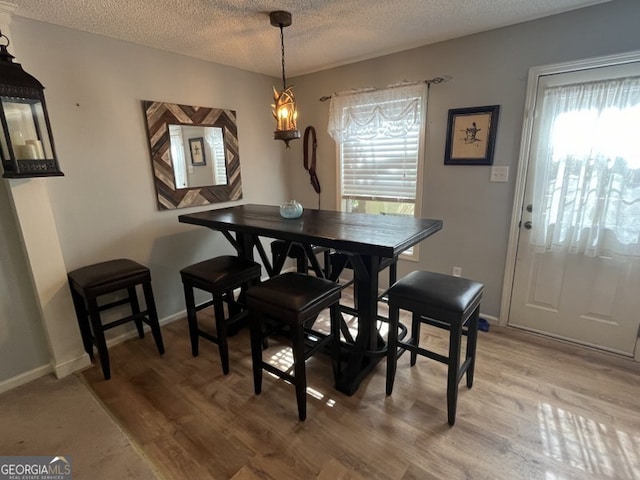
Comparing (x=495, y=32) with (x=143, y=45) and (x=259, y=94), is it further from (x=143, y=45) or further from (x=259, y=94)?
(x=143, y=45)

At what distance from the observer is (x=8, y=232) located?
2027 millimetres

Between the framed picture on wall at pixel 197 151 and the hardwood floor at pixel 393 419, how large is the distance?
5.62 ft

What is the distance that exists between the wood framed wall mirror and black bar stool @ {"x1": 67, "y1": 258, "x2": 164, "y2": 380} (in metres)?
0.72

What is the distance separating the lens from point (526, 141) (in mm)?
2371

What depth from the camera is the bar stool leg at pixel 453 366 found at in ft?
5.35

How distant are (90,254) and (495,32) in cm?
349

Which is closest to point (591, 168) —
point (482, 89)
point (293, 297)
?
point (482, 89)

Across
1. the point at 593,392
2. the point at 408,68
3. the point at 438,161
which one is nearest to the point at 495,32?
the point at 408,68

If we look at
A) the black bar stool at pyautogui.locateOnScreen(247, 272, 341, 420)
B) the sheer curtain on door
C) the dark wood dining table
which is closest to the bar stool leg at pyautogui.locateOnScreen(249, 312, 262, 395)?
the black bar stool at pyautogui.locateOnScreen(247, 272, 341, 420)

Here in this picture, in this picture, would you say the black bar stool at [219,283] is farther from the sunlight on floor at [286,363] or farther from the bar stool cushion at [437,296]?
the bar stool cushion at [437,296]

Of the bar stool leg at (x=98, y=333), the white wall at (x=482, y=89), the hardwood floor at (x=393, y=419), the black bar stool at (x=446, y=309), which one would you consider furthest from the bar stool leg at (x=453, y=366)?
the bar stool leg at (x=98, y=333)

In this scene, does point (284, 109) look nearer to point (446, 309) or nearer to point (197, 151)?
point (197, 151)

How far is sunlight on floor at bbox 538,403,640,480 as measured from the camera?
150cm

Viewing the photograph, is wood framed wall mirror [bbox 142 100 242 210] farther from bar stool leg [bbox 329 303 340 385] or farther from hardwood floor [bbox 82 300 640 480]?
bar stool leg [bbox 329 303 340 385]
